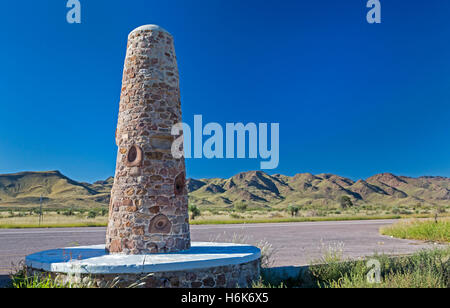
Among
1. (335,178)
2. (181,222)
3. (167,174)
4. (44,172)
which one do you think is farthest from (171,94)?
(335,178)

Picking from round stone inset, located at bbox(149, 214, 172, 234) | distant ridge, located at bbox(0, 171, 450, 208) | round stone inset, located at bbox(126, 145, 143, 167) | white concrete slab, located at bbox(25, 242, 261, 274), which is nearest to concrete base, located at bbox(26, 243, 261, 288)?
white concrete slab, located at bbox(25, 242, 261, 274)

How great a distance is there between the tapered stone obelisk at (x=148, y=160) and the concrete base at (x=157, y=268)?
0.49 metres

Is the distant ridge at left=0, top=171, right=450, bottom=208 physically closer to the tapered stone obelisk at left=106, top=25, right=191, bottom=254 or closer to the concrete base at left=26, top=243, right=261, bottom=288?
the tapered stone obelisk at left=106, top=25, right=191, bottom=254

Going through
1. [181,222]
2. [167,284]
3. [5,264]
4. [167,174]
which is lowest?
[5,264]

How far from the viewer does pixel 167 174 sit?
29.1 feet

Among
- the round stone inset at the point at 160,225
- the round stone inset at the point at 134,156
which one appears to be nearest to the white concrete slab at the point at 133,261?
the round stone inset at the point at 160,225

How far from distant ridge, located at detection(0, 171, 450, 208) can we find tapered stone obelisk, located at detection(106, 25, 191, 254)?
97832 mm

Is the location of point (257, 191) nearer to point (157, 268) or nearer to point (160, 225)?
point (160, 225)

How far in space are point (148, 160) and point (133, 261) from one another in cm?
240

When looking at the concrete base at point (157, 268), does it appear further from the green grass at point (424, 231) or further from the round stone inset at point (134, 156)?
the green grass at point (424, 231)

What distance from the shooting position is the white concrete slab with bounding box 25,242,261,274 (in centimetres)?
717
